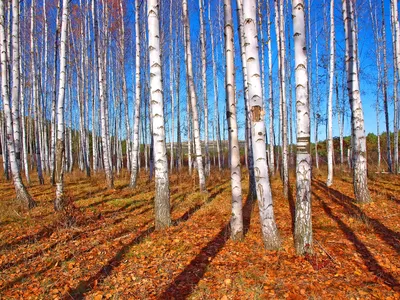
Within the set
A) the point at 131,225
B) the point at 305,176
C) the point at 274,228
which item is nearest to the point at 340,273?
the point at 274,228

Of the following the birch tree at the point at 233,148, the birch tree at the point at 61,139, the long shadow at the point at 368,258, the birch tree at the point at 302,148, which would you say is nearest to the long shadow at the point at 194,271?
the birch tree at the point at 233,148

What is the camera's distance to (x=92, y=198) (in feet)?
26.4

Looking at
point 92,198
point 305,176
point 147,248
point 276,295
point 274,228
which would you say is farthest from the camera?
point 92,198

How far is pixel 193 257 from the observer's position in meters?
3.71

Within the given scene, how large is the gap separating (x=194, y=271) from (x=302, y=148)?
2146 millimetres

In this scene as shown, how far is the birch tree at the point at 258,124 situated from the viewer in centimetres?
363

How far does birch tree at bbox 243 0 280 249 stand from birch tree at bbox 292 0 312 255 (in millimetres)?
375

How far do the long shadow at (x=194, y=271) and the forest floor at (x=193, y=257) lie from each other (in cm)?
1

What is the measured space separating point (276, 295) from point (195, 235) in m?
2.10

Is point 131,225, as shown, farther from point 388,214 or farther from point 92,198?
point 388,214

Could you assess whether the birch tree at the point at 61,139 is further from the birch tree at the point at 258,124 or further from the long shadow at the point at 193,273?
the birch tree at the point at 258,124

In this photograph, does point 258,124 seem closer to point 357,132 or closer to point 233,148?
point 233,148

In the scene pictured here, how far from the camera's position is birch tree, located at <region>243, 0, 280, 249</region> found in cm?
363

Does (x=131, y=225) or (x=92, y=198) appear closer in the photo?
(x=131, y=225)
